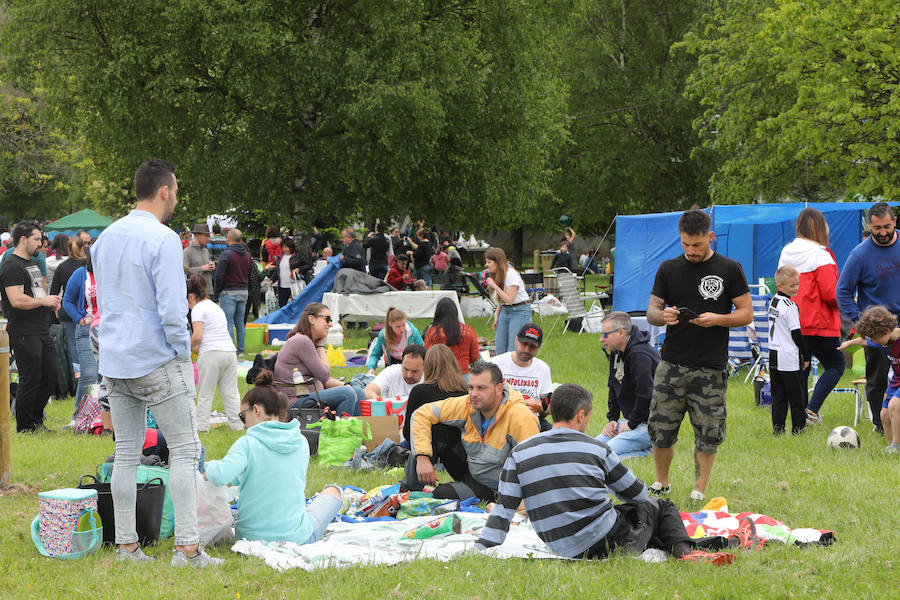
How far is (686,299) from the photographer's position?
630 centimetres

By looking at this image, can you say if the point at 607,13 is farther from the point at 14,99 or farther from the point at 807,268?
the point at 807,268

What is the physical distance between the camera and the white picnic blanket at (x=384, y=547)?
5270mm

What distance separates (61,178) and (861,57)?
4237cm

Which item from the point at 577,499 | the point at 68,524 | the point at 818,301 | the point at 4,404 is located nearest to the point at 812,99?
the point at 818,301

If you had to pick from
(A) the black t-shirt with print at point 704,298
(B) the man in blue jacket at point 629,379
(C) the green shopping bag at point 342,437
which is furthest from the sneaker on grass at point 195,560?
(B) the man in blue jacket at point 629,379

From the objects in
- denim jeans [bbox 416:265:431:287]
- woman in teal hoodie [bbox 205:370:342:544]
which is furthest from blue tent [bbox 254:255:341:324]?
woman in teal hoodie [bbox 205:370:342:544]

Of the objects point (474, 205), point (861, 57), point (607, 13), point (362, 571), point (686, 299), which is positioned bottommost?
point (362, 571)

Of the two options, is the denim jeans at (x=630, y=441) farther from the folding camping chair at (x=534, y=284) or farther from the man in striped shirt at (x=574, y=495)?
the folding camping chair at (x=534, y=284)

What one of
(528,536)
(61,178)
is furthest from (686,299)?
(61,178)

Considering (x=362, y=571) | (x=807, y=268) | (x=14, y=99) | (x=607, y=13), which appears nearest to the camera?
(x=362, y=571)

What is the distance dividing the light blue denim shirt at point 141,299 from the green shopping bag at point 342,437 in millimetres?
3346

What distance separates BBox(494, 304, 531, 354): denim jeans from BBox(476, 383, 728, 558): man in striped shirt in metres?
6.13

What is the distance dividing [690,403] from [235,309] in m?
10.3

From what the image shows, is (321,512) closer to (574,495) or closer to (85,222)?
(574,495)
